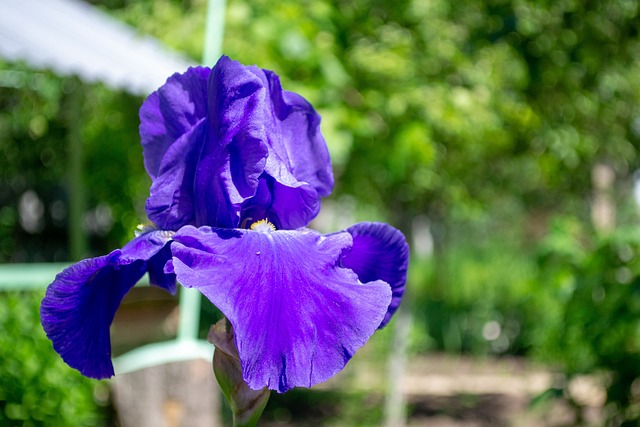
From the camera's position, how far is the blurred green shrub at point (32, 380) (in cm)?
296

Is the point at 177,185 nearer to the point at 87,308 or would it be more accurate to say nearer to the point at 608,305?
the point at 87,308

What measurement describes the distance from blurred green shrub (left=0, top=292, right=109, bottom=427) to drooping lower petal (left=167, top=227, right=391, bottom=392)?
8.30 ft

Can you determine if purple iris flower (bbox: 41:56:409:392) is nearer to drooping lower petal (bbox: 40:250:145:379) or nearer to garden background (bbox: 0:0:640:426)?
drooping lower petal (bbox: 40:250:145:379)

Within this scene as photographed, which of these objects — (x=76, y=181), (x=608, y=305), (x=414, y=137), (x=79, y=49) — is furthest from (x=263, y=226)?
(x=76, y=181)

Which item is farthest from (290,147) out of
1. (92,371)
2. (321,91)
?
(321,91)

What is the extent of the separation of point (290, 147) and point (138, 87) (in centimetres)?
382

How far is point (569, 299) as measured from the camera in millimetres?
2703

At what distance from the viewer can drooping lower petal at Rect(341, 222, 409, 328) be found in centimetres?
87

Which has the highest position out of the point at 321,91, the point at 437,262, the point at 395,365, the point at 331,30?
the point at 331,30

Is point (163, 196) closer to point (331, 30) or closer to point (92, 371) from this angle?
point (92, 371)

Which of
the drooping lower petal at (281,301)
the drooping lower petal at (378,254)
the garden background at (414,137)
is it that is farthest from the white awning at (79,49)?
the drooping lower petal at (281,301)

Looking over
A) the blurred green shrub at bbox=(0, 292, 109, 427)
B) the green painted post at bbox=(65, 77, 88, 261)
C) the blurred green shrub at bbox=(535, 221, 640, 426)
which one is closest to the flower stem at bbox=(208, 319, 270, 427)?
the blurred green shrub at bbox=(535, 221, 640, 426)

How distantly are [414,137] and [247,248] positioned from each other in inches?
115

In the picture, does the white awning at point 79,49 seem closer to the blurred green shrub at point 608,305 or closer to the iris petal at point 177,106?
the blurred green shrub at point 608,305
